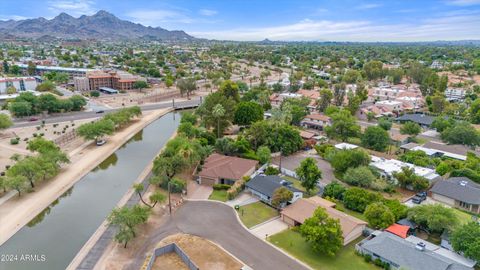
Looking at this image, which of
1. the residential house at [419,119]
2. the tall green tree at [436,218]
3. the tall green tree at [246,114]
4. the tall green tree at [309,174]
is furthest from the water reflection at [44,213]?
the residential house at [419,119]

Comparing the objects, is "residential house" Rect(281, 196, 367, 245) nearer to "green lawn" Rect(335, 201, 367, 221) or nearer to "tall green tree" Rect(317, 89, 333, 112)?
"green lawn" Rect(335, 201, 367, 221)

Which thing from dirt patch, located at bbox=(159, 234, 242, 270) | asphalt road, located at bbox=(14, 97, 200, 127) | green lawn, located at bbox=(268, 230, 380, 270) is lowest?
green lawn, located at bbox=(268, 230, 380, 270)

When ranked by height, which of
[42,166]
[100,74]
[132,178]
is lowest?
[132,178]

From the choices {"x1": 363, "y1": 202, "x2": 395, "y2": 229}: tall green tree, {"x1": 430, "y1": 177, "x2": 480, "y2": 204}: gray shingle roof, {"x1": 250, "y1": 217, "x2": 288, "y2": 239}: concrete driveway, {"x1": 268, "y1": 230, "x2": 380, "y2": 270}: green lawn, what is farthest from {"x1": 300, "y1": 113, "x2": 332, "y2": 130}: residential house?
{"x1": 268, "y1": 230, "x2": 380, "y2": 270}: green lawn

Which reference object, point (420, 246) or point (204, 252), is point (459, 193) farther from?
point (204, 252)

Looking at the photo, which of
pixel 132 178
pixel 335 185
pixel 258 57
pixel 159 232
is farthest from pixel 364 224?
pixel 258 57

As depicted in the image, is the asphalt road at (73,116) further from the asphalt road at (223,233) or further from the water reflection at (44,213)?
the asphalt road at (223,233)

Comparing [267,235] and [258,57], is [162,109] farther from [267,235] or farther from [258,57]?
[258,57]
